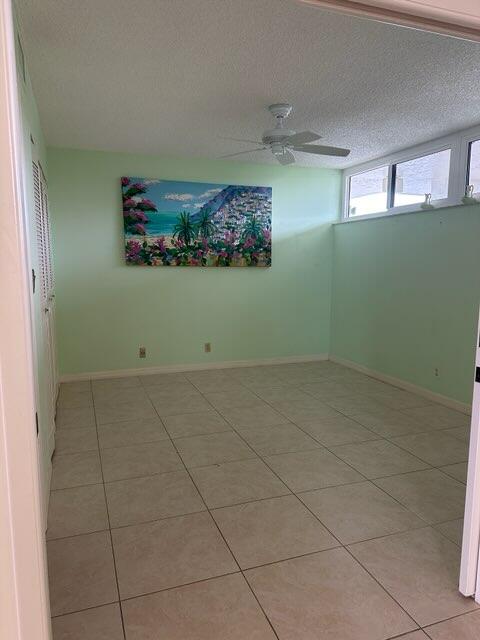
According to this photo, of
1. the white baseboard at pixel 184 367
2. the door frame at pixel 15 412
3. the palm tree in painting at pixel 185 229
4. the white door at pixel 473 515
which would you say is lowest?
the white baseboard at pixel 184 367

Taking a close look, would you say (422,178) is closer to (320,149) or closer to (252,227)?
(320,149)

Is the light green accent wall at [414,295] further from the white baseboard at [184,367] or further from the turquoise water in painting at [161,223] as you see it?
the turquoise water in painting at [161,223]

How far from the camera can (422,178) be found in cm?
421

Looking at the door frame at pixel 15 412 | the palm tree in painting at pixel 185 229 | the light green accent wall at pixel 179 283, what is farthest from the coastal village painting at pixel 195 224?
the door frame at pixel 15 412

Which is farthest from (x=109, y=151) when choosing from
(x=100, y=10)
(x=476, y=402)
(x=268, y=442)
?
(x=476, y=402)

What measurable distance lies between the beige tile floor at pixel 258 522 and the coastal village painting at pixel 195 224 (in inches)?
70.8

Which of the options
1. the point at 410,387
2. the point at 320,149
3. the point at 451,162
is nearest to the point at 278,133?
the point at 320,149

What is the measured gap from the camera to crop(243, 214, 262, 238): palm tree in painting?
5.09 meters

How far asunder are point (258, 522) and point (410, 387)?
2.70 m

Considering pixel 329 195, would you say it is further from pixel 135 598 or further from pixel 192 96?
pixel 135 598

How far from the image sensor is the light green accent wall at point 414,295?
12.1 ft

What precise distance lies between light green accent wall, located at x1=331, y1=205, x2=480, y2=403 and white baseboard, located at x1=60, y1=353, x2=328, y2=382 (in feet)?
1.99

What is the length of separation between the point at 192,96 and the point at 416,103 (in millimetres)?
1606

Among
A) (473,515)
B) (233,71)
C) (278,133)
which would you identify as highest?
(233,71)
